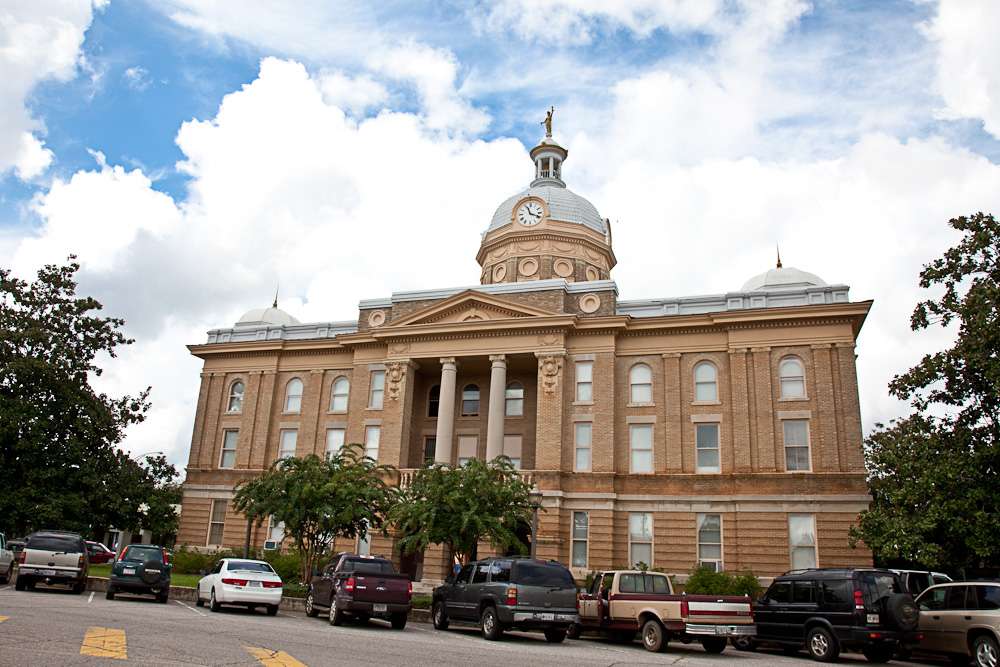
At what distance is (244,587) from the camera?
20.5 metres

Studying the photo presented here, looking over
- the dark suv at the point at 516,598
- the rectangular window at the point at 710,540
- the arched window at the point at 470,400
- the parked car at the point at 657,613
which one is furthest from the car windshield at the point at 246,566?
the arched window at the point at 470,400

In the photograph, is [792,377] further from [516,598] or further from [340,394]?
[340,394]

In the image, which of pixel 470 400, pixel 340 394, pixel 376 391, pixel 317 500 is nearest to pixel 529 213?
pixel 470 400

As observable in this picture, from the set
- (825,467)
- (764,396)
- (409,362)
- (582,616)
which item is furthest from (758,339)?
(582,616)

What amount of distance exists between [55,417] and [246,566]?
22.0m

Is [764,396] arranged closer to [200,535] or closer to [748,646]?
[748,646]

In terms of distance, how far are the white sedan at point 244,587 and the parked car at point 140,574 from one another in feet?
7.54

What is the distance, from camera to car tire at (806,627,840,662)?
1648 cm

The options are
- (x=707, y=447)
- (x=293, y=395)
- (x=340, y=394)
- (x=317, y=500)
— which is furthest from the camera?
(x=293, y=395)

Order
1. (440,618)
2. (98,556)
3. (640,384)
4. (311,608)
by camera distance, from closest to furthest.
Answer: (440,618), (311,608), (640,384), (98,556)

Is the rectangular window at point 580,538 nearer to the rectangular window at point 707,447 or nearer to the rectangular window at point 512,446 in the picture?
the rectangular window at point 512,446

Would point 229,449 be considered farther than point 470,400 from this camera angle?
Yes

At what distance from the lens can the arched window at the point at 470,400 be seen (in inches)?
1544

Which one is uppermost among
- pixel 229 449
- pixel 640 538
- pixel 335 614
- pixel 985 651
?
pixel 229 449
